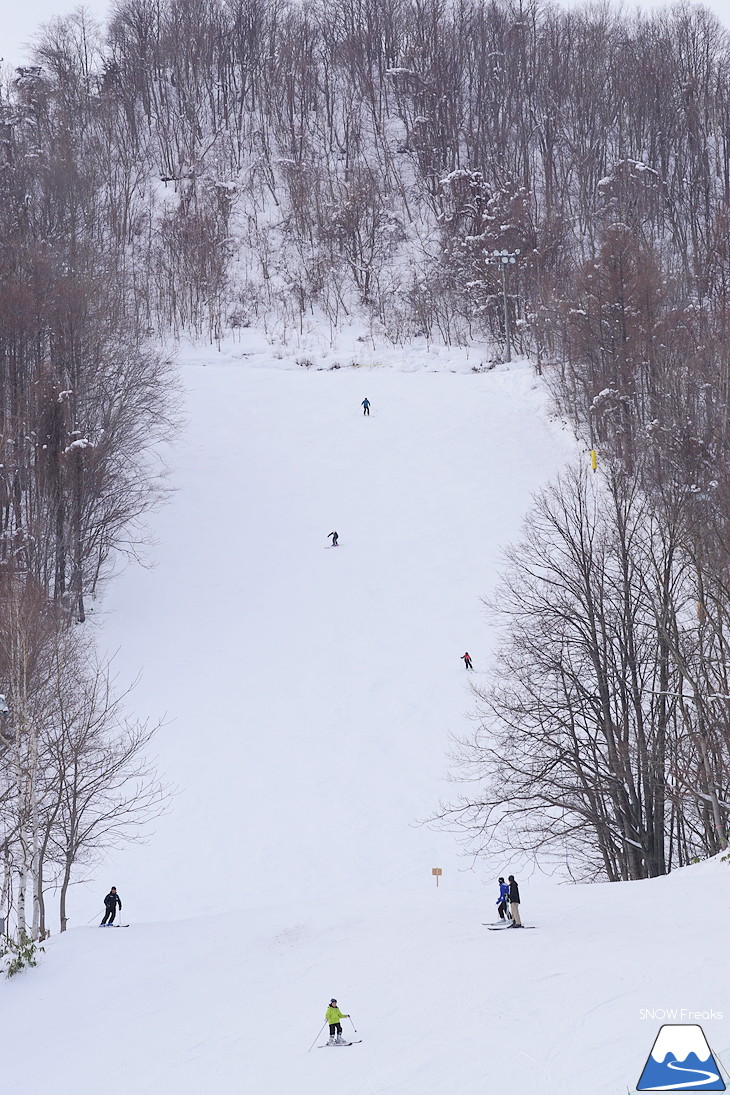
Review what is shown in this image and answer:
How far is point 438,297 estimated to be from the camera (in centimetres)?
6506

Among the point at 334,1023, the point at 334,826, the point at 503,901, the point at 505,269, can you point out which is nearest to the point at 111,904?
the point at 334,826

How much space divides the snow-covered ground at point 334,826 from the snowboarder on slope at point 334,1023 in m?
0.17

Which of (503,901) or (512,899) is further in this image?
(503,901)

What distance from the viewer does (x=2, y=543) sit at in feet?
108

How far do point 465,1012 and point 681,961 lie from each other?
2.52 m

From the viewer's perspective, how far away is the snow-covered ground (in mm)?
11062

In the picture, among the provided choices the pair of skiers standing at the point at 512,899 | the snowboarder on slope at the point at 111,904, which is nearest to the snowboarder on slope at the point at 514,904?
the pair of skiers standing at the point at 512,899

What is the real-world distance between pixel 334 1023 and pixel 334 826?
1223 cm

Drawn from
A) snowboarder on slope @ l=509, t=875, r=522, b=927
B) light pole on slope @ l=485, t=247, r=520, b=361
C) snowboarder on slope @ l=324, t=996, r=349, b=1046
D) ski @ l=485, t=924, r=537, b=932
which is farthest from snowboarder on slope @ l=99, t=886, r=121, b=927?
light pole on slope @ l=485, t=247, r=520, b=361

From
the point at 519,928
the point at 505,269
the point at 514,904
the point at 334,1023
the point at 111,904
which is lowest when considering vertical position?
the point at 334,1023

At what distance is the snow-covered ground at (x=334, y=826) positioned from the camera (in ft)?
36.3

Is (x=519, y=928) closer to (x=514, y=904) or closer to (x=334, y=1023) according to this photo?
(x=514, y=904)

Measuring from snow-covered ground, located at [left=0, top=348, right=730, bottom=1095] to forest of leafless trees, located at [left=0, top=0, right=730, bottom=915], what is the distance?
190cm

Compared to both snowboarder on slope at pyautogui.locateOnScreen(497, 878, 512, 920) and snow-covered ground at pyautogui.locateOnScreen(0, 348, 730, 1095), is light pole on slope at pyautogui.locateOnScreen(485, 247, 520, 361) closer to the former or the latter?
snow-covered ground at pyautogui.locateOnScreen(0, 348, 730, 1095)
